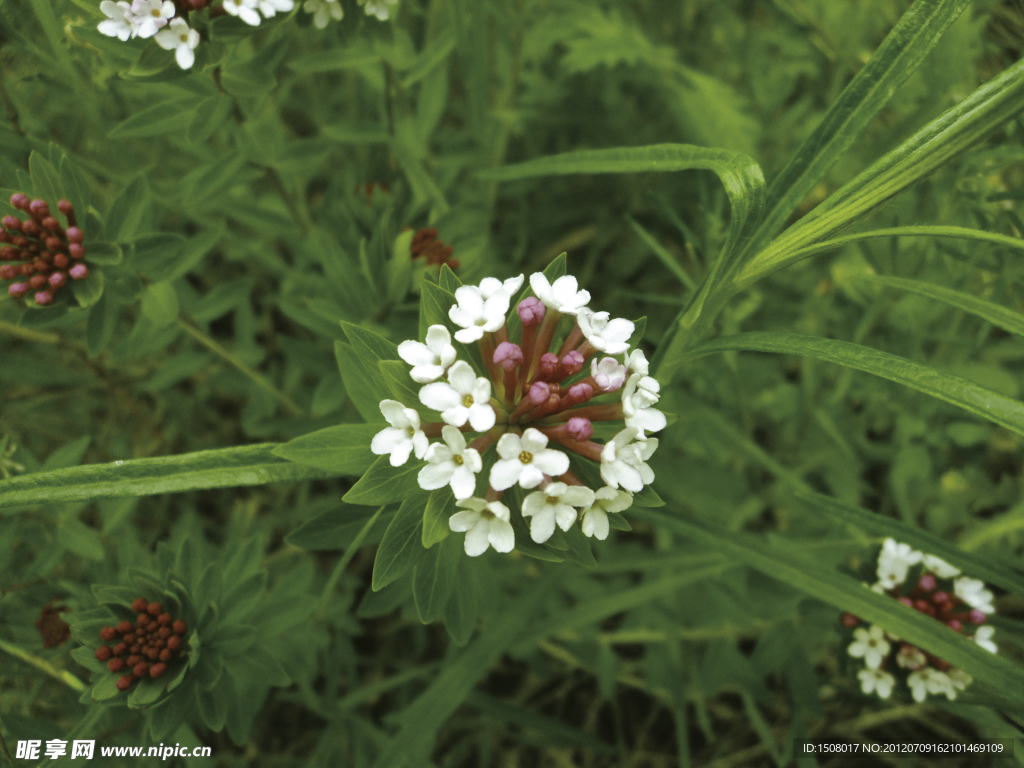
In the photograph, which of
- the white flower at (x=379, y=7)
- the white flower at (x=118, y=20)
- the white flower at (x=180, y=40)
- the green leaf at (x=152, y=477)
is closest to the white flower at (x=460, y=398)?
the green leaf at (x=152, y=477)

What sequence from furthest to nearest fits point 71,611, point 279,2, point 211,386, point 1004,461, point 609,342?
1. point 1004,461
2. point 211,386
3. point 71,611
4. point 279,2
5. point 609,342

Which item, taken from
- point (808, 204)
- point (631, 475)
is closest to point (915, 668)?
point (631, 475)

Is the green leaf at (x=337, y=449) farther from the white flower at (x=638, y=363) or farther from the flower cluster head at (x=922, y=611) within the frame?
the flower cluster head at (x=922, y=611)

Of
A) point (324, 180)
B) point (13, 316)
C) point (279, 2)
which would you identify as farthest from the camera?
point (324, 180)

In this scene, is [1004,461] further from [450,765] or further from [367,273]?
[367,273]

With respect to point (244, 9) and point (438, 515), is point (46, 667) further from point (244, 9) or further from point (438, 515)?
point (244, 9)

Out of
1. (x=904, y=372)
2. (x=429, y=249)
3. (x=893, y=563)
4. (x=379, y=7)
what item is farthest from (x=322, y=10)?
(x=893, y=563)
